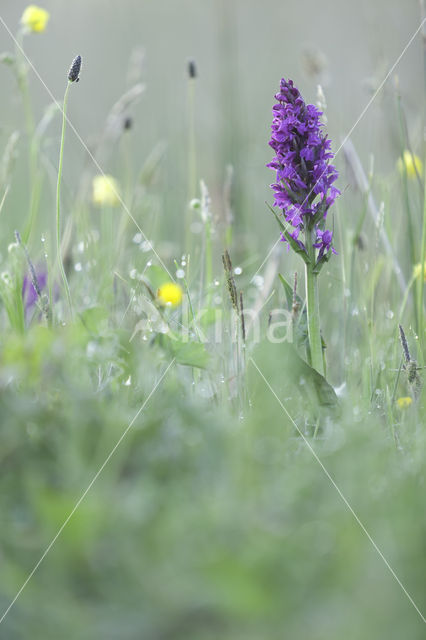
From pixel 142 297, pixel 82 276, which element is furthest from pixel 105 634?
pixel 82 276

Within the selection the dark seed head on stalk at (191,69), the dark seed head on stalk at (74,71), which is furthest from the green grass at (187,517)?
the dark seed head on stalk at (191,69)

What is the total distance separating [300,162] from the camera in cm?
114

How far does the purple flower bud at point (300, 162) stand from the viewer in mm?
1104

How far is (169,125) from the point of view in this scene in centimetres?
304

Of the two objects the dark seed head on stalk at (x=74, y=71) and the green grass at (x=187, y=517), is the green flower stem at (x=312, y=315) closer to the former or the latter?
the green grass at (x=187, y=517)

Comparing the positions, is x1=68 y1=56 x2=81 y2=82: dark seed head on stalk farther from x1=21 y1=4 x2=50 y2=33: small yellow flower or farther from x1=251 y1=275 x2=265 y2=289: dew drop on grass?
x1=21 y1=4 x2=50 y2=33: small yellow flower

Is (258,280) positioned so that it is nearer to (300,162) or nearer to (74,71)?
(300,162)

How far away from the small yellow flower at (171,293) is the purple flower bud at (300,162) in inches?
12.8

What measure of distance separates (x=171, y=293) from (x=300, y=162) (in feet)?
1.32

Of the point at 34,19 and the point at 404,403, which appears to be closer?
the point at 404,403

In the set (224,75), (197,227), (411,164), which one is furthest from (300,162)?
(224,75)

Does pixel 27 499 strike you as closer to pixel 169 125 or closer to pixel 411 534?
pixel 411 534

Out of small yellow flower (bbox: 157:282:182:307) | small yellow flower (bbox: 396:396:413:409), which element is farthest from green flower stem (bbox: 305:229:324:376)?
small yellow flower (bbox: 157:282:182:307)

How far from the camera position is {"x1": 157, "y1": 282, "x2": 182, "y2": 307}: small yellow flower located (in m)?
1.34
